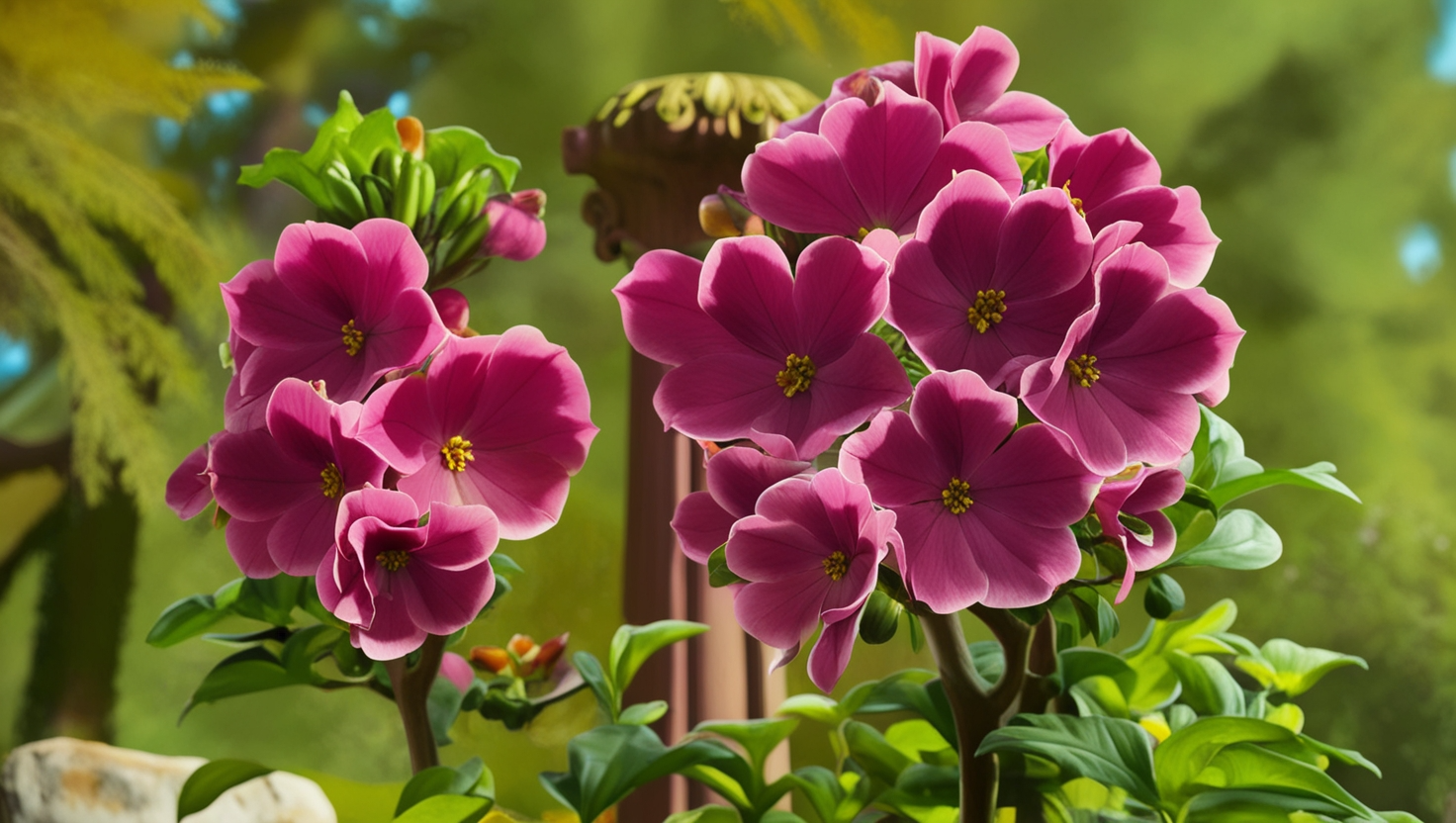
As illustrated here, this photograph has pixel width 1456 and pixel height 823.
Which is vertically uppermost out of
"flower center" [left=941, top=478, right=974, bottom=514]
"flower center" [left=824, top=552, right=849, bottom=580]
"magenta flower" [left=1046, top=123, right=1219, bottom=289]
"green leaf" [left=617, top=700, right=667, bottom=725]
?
"magenta flower" [left=1046, top=123, right=1219, bottom=289]

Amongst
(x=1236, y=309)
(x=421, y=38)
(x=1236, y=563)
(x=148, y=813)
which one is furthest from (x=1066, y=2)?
(x=148, y=813)

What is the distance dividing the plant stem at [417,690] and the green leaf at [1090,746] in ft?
0.79

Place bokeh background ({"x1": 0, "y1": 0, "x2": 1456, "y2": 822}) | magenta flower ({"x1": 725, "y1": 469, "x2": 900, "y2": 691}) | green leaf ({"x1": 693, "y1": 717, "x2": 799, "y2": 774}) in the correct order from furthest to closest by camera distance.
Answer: bokeh background ({"x1": 0, "y1": 0, "x2": 1456, "y2": 822}) < green leaf ({"x1": 693, "y1": 717, "x2": 799, "y2": 774}) < magenta flower ({"x1": 725, "y1": 469, "x2": 900, "y2": 691})

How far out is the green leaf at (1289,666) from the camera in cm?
57

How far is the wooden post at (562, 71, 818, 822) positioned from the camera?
79 cm

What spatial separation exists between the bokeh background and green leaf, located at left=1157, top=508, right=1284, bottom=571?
0.88 meters

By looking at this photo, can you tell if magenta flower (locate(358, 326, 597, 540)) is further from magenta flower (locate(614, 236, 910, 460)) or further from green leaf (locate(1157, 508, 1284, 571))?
green leaf (locate(1157, 508, 1284, 571))

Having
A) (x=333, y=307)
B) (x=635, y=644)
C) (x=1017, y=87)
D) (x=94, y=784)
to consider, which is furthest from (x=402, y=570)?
(x=1017, y=87)

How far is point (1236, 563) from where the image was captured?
457 millimetres

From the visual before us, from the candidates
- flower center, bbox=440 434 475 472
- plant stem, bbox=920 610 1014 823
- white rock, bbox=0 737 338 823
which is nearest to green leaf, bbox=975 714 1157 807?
plant stem, bbox=920 610 1014 823

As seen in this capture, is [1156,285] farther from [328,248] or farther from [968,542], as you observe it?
[328,248]

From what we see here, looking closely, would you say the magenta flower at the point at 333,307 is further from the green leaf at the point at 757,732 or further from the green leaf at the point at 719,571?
the green leaf at the point at 757,732

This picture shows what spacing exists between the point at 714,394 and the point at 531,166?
1495 mm

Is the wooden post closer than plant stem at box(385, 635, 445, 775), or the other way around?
plant stem at box(385, 635, 445, 775)
